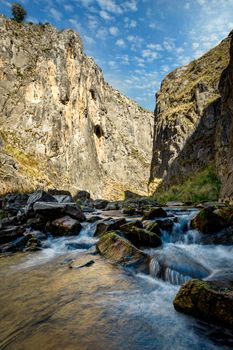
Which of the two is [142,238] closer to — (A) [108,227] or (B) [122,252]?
(B) [122,252]

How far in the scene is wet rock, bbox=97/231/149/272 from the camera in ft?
26.5

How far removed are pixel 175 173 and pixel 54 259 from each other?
38.0 metres

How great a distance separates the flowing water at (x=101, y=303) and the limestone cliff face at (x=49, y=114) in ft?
96.7

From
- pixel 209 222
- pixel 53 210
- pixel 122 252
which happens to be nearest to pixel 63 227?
pixel 53 210

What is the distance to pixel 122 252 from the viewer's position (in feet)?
28.5

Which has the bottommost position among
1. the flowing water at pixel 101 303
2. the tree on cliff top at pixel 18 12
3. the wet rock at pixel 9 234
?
the flowing water at pixel 101 303

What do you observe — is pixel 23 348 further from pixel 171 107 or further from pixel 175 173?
pixel 171 107

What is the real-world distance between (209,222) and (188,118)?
132ft

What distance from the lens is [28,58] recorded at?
55.2 metres

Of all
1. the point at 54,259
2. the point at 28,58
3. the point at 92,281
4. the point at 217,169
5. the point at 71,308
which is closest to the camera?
the point at 71,308

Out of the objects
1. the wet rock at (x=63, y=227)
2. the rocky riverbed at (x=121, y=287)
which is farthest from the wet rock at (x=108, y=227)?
the wet rock at (x=63, y=227)

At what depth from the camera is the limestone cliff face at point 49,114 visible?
153 feet

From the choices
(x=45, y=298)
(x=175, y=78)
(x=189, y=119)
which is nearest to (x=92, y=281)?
(x=45, y=298)

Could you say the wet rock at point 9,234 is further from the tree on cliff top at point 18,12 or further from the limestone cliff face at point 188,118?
the tree on cliff top at point 18,12
